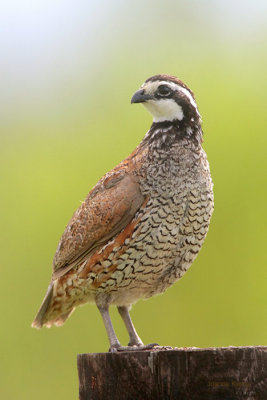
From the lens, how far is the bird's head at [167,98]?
7.61 metres

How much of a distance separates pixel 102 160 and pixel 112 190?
699 centimetres

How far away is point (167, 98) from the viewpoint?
7602 millimetres

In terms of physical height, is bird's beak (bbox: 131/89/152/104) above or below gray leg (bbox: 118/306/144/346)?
above

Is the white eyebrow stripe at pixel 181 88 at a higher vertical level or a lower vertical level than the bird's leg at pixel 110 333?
higher

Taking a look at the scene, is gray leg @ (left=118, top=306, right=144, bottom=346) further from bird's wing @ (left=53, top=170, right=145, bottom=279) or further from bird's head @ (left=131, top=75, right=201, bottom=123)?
bird's head @ (left=131, top=75, right=201, bottom=123)

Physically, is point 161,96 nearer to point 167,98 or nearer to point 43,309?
point 167,98

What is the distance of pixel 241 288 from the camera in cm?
1343

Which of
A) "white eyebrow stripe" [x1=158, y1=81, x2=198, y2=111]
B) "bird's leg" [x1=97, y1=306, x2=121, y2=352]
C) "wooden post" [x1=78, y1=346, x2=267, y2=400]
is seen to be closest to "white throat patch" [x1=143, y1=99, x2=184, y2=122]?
"white eyebrow stripe" [x1=158, y1=81, x2=198, y2=111]

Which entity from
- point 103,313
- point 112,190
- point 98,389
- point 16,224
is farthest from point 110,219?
point 16,224

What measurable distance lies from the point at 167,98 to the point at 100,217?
3.65ft

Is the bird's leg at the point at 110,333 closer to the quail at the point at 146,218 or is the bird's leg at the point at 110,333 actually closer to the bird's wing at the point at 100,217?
the quail at the point at 146,218

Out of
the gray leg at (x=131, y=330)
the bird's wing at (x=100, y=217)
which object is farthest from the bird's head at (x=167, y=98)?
the gray leg at (x=131, y=330)

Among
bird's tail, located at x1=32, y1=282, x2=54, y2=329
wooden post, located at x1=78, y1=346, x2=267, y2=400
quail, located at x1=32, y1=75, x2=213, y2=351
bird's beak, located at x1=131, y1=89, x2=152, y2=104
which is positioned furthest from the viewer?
bird's tail, located at x1=32, y1=282, x2=54, y2=329

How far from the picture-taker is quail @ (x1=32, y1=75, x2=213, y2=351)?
7.34 meters
